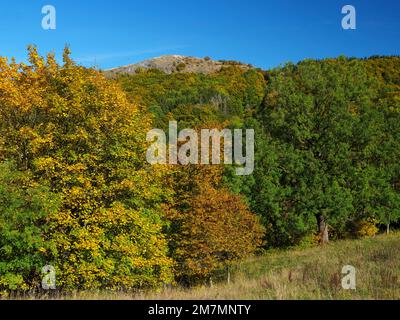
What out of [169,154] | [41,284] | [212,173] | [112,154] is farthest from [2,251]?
[212,173]

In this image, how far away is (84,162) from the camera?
65.6 feet

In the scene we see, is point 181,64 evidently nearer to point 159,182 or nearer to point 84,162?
point 159,182

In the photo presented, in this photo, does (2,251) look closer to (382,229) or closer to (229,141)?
(229,141)

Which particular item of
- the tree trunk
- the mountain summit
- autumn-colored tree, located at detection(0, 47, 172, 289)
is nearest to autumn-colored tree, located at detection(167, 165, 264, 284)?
the tree trunk

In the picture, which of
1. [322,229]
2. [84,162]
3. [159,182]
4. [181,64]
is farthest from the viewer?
[181,64]

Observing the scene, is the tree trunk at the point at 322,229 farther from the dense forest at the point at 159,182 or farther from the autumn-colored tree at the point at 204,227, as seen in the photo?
the autumn-colored tree at the point at 204,227

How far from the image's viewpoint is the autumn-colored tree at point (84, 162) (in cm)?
1881

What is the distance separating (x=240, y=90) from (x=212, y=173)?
85.5 m

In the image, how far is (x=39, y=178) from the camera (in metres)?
19.3

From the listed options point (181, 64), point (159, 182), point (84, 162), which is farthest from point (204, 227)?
point (181, 64)

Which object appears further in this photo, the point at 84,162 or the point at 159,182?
the point at 159,182

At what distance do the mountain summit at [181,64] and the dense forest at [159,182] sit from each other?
13424 centimetres

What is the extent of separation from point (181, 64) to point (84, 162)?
6341 inches

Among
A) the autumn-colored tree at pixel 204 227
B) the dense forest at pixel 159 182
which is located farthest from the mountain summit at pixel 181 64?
the autumn-colored tree at pixel 204 227
